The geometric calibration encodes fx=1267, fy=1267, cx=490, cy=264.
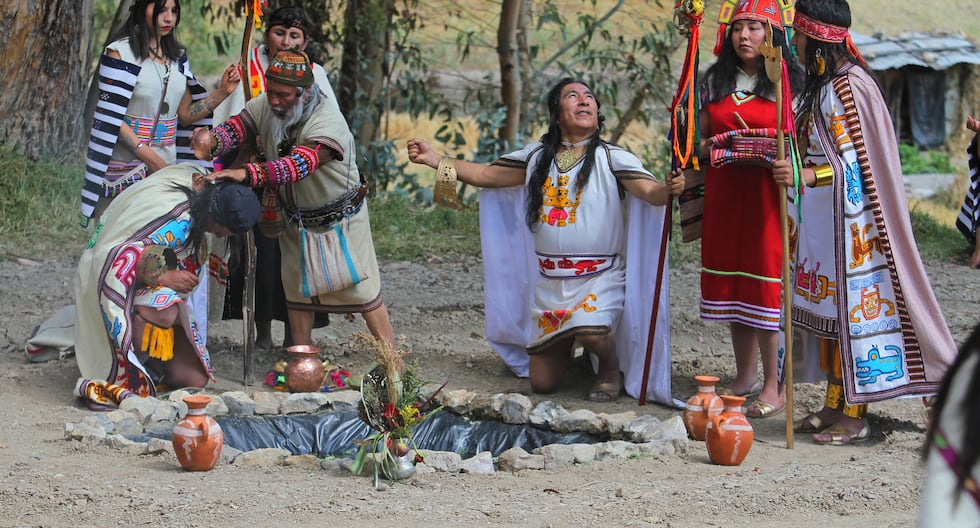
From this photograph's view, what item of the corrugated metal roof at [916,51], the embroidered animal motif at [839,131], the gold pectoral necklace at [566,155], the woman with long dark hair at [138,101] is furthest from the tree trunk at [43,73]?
the corrugated metal roof at [916,51]

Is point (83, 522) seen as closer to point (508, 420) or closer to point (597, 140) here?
point (508, 420)

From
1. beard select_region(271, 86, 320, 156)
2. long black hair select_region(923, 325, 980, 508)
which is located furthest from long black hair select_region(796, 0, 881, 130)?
long black hair select_region(923, 325, 980, 508)

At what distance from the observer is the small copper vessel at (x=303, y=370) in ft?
19.7

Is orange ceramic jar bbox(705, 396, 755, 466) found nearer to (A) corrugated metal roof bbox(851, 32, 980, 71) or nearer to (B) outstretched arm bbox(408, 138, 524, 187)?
(B) outstretched arm bbox(408, 138, 524, 187)

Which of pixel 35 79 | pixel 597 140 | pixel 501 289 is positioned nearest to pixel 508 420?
pixel 501 289

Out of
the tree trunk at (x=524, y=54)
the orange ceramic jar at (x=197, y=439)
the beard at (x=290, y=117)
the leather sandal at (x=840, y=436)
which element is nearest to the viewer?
Result: the orange ceramic jar at (x=197, y=439)

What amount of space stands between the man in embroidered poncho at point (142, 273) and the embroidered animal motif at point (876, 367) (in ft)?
8.96

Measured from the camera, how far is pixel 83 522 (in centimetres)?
404

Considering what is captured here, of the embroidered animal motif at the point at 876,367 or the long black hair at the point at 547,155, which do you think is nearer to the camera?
the embroidered animal motif at the point at 876,367

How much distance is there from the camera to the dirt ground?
4148 mm

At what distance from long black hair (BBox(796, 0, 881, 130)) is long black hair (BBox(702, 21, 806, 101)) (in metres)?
0.21

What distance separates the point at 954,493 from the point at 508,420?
3986 mm

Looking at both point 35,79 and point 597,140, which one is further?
point 35,79

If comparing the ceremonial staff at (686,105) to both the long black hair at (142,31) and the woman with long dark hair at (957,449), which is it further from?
the woman with long dark hair at (957,449)
